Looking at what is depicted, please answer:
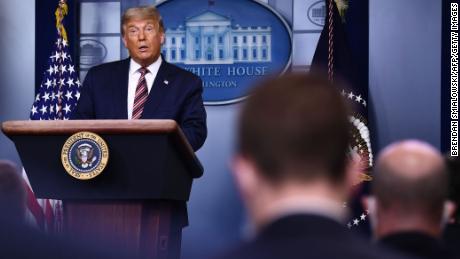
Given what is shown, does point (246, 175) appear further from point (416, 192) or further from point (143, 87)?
point (143, 87)

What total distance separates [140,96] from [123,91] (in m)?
0.09

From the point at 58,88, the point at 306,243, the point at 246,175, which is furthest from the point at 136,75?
the point at 306,243

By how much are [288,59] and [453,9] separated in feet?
3.92

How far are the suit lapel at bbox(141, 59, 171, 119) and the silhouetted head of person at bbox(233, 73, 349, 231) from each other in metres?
3.18

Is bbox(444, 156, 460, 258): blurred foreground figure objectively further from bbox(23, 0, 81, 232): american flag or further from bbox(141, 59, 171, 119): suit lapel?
bbox(23, 0, 81, 232): american flag

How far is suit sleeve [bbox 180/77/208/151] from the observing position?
4113 millimetres

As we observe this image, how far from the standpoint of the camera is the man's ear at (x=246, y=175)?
116 cm

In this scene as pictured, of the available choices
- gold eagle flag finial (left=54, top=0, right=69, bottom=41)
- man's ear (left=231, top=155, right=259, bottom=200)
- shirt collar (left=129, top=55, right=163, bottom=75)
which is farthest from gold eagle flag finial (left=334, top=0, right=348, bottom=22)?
man's ear (left=231, top=155, right=259, bottom=200)

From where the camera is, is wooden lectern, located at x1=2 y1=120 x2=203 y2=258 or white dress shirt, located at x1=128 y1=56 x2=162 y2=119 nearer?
wooden lectern, located at x1=2 y1=120 x2=203 y2=258

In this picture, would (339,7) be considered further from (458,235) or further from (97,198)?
(458,235)

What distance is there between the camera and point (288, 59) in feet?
20.7

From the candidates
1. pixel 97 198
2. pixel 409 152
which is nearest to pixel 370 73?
pixel 97 198

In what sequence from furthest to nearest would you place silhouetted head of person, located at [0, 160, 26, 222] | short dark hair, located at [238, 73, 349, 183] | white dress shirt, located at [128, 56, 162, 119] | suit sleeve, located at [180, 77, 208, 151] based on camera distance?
white dress shirt, located at [128, 56, 162, 119] < suit sleeve, located at [180, 77, 208, 151] < silhouetted head of person, located at [0, 160, 26, 222] < short dark hair, located at [238, 73, 349, 183]

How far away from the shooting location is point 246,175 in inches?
46.1
